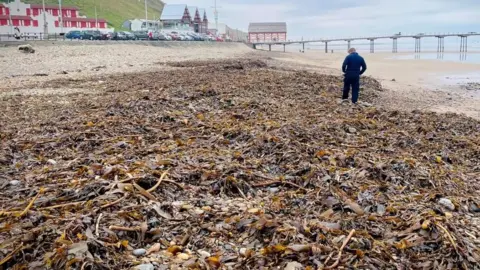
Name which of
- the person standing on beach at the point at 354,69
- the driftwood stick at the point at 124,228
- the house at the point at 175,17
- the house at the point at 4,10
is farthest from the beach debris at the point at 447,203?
the house at the point at 175,17

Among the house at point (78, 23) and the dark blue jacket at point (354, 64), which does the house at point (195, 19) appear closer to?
the house at point (78, 23)

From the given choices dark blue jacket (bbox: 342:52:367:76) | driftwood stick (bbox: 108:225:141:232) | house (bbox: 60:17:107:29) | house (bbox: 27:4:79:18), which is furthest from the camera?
house (bbox: 60:17:107:29)

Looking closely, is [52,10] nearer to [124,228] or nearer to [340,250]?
[124,228]

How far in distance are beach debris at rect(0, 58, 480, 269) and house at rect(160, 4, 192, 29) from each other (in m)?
80.6

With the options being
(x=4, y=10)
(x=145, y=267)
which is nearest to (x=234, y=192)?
(x=145, y=267)

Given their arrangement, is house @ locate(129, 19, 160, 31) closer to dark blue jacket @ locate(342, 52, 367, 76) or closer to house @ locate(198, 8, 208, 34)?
house @ locate(198, 8, 208, 34)

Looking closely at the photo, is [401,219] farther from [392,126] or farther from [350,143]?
[392,126]

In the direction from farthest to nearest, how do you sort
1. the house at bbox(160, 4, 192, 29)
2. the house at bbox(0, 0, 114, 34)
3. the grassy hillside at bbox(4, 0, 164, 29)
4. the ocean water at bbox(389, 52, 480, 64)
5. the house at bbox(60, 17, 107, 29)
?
the grassy hillside at bbox(4, 0, 164, 29) < the house at bbox(160, 4, 192, 29) < the house at bbox(60, 17, 107, 29) < the house at bbox(0, 0, 114, 34) < the ocean water at bbox(389, 52, 480, 64)

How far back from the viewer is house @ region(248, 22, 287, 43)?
313ft

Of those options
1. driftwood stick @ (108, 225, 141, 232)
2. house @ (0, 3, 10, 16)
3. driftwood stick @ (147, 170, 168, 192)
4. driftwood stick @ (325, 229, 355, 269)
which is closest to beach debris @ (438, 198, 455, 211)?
driftwood stick @ (325, 229, 355, 269)

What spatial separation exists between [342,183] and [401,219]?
87 cm

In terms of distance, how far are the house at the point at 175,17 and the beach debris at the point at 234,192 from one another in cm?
8057

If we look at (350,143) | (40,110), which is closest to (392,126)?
(350,143)

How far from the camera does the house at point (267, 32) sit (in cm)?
9550
